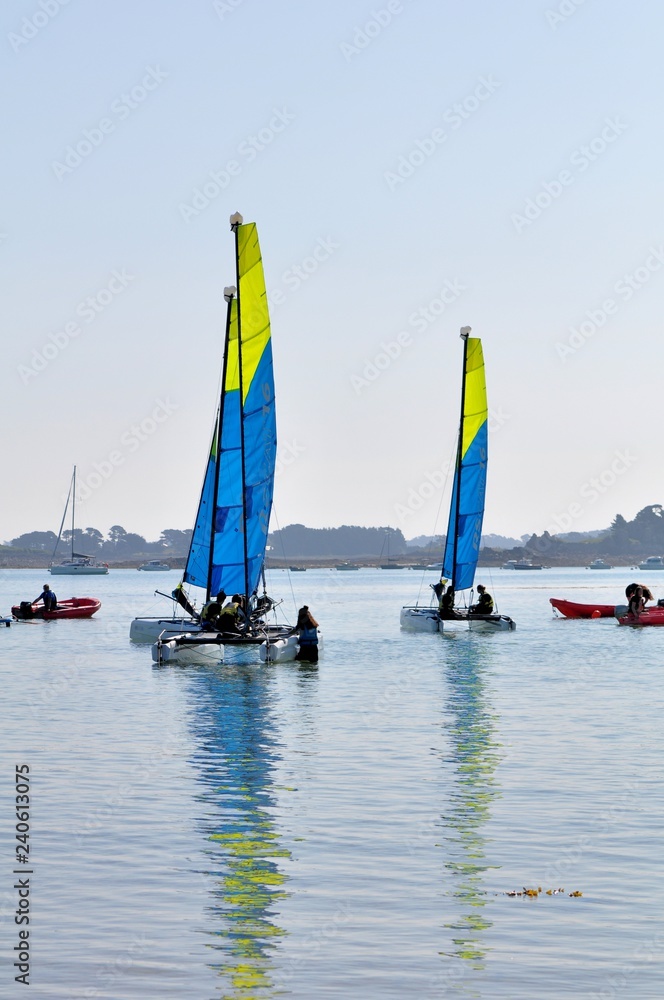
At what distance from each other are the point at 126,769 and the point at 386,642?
3875 centimetres

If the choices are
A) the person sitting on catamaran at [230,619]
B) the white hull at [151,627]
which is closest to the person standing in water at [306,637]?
the person sitting on catamaran at [230,619]

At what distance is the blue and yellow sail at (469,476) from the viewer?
6047 cm

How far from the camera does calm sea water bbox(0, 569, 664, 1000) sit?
38.8 feet

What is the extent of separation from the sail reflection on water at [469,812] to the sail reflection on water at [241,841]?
5.81 ft

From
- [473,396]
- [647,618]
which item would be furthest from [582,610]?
[473,396]

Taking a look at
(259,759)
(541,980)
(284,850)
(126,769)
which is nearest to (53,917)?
(284,850)

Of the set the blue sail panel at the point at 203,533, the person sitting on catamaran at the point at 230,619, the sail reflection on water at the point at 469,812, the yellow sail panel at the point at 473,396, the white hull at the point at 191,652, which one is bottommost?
the sail reflection on water at the point at 469,812

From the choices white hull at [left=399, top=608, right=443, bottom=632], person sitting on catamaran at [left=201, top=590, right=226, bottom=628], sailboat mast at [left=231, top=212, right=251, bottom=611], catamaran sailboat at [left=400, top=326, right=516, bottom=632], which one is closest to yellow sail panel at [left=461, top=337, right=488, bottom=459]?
catamaran sailboat at [left=400, top=326, right=516, bottom=632]

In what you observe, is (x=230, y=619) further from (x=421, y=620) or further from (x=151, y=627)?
(x=421, y=620)

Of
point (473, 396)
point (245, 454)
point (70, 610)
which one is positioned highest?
point (473, 396)

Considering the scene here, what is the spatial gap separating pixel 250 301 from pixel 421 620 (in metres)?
23.7

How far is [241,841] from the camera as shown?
16.7 meters

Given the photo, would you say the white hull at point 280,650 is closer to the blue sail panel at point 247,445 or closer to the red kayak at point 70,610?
the blue sail panel at point 247,445

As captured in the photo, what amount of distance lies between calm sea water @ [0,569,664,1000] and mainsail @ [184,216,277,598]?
8.38 meters
